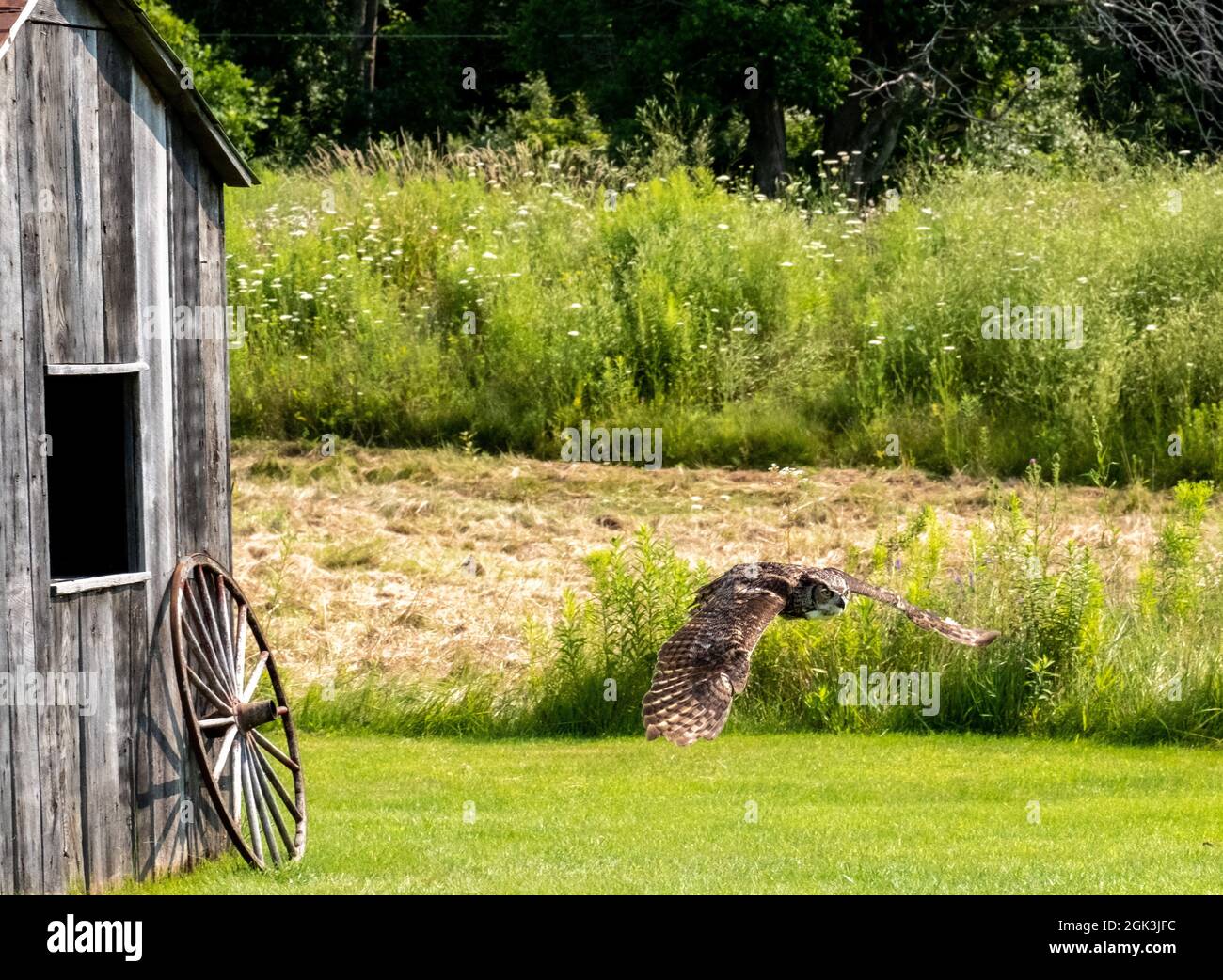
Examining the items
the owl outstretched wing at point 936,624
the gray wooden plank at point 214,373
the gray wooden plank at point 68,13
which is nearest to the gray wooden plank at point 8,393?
the gray wooden plank at point 68,13

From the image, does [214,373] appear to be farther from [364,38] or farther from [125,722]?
[364,38]

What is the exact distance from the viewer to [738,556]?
540 inches

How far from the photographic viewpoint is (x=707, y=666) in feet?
22.8

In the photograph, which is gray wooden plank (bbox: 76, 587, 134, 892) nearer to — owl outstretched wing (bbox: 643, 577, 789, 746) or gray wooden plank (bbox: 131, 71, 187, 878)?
gray wooden plank (bbox: 131, 71, 187, 878)

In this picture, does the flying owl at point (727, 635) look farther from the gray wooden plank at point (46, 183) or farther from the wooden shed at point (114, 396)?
the gray wooden plank at point (46, 183)

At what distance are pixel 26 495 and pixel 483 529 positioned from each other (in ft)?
25.9

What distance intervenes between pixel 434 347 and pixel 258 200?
4163 mm

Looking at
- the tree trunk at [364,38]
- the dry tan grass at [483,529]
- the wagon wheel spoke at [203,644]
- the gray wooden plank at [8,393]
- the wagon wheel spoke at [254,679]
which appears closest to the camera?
the gray wooden plank at [8,393]

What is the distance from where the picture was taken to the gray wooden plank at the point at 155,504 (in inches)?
302

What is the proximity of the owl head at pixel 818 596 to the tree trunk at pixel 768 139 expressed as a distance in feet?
61.6

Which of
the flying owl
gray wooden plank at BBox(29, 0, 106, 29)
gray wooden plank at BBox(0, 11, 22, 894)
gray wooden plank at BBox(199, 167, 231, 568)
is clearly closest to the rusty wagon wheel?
gray wooden plank at BBox(199, 167, 231, 568)

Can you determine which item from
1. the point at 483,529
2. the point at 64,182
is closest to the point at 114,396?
the point at 64,182
